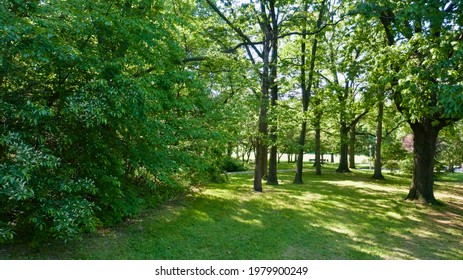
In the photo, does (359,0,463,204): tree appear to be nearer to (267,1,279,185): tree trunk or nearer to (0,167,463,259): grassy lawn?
(0,167,463,259): grassy lawn

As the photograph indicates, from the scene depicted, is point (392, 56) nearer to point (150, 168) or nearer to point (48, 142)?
point (150, 168)

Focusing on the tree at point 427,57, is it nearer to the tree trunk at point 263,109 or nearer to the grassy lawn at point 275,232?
the grassy lawn at point 275,232

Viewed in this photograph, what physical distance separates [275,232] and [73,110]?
17.1 ft

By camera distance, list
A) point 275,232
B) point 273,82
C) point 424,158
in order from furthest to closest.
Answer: point 273,82
point 424,158
point 275,232

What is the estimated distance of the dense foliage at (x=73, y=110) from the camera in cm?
419

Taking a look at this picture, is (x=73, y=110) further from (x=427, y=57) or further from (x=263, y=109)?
(x=263, y=109)

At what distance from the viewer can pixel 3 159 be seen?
14.5ft

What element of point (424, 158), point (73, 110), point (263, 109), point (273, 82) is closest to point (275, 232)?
point (73, 110)

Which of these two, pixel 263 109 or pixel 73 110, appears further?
pixel 263 109

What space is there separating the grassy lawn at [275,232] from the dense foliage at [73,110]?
31.0 inches

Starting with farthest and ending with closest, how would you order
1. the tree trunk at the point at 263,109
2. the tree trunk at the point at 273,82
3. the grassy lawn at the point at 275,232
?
the tree trunk at the point at 273,82
the tree trunk at the point at 263,109
the grassy lawn at the point at 275,232

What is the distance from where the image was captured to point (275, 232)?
734 centimetres

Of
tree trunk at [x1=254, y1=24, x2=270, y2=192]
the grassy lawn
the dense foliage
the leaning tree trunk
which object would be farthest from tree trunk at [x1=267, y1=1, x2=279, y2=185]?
the dense foliage

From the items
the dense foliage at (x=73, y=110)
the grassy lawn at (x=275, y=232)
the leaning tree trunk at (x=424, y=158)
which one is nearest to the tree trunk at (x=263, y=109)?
the grassy lawn at (x=275, y=232)
